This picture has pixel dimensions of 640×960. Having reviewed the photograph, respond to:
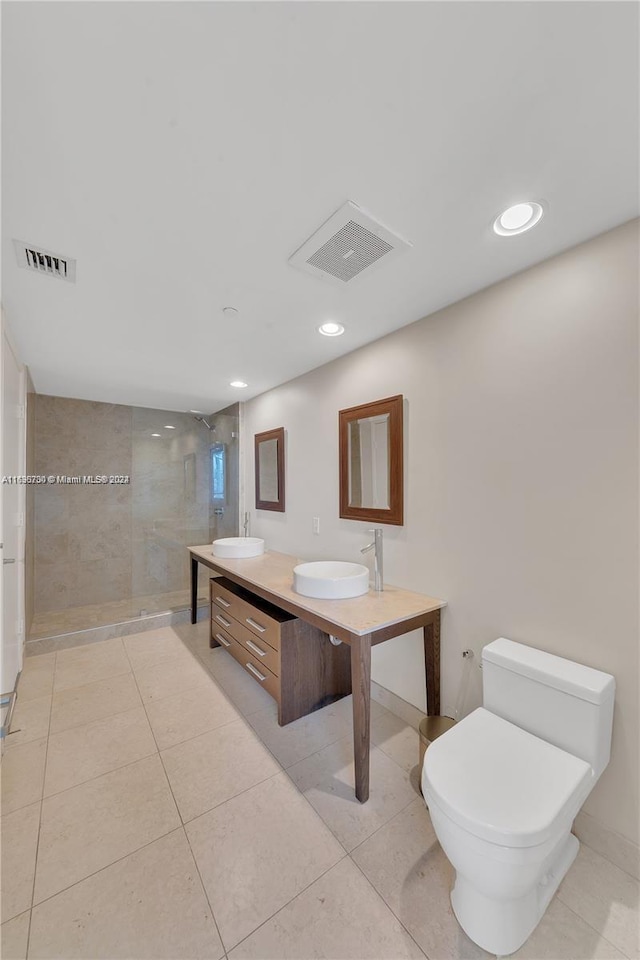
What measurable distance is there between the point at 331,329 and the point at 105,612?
341cm

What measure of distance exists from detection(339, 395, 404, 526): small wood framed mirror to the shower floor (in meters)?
2.29

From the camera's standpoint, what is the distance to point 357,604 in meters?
1.84

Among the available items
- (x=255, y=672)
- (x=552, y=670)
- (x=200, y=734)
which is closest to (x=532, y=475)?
(x=552, y=670)

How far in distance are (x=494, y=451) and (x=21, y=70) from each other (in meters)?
1.85

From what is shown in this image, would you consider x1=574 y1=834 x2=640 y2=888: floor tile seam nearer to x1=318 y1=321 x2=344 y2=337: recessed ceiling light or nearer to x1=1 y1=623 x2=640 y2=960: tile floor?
x1=1 y1=623 x2=640 y2=960: tile floor

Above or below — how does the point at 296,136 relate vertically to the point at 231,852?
above

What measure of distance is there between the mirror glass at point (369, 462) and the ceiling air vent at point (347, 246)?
886 millimetres

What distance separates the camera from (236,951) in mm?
1055

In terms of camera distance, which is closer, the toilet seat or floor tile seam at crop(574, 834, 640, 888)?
the toilet seat

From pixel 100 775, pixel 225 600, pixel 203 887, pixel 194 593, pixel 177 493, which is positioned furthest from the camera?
pixel 177 493

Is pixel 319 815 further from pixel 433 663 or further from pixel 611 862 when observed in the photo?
pixel 611 862

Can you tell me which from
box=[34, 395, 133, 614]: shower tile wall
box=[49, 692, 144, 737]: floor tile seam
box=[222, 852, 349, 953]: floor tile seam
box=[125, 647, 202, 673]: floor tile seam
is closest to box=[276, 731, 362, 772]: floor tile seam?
box=[222, 852, 349, 953]: floor tile seam

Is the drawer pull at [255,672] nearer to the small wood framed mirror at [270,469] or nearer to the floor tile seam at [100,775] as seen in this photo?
the floor tile seam at [100,775]

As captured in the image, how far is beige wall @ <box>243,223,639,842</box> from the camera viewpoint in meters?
1.28
